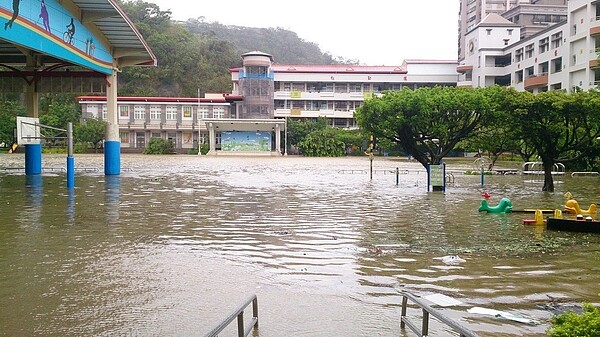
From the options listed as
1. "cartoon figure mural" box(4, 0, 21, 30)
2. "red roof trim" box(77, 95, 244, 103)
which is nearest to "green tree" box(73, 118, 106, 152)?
"red roof trim" box(77, 95, 244, 103)

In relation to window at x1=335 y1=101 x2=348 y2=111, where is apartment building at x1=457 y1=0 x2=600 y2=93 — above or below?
above

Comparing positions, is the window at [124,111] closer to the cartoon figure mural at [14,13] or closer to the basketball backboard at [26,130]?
the basketball backboard at [26,130]

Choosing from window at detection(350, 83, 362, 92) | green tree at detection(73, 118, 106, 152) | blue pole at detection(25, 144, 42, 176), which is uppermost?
window at detection(350, 83, 362, 92)

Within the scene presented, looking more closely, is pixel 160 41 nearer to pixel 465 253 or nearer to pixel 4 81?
pixel 4 81

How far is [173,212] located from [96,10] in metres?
12.8

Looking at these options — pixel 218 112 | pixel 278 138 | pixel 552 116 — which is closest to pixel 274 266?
→ pixel 552 116

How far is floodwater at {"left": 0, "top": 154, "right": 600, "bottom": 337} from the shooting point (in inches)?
225

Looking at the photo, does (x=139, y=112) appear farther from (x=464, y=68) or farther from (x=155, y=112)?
(x=464, y=68)

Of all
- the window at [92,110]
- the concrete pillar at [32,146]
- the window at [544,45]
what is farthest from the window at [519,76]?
the concrete pillar at [32,146]

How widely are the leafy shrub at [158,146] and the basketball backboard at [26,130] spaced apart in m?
42.8

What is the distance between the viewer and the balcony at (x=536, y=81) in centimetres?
5180

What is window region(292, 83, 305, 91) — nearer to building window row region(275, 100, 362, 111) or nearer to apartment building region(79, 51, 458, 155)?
A: apartment building region(79, 51, 458, 155)

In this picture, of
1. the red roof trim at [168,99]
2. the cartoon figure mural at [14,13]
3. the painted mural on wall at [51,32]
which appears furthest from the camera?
the red roof trim at [168,99]

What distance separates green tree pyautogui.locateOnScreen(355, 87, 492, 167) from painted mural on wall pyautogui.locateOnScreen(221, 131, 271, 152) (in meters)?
42.3
